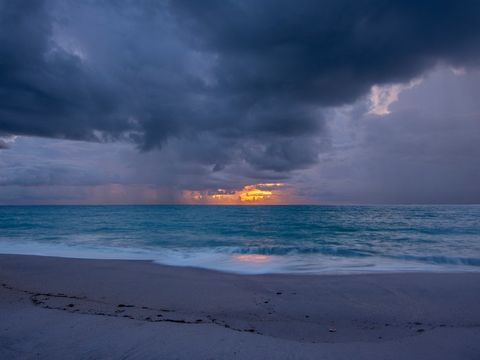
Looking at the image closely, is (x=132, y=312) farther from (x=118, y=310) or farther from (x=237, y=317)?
(x=237, y=317)

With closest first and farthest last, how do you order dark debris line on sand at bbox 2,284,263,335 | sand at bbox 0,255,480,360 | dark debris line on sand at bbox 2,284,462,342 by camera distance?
1. sand at bbox 0,255,480,360
2. dark debris line on sand at bbox 2,284,462,342
3. dark debris line on sand at bbox 2,284,263,335

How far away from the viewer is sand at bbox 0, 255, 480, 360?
4.39 meters

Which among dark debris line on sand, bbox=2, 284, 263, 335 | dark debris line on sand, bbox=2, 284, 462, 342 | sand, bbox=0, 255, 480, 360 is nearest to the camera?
sand, bbox=0, 255, 480, 360

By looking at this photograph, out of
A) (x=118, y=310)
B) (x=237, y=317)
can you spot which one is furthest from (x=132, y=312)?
(x=237, y=317)

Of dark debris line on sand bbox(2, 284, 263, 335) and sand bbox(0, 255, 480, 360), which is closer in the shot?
sand bbox(0, 255, 480, 360)

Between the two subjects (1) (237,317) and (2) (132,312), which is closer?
(1) (237,317)

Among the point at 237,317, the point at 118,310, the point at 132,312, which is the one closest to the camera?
the point at 237,317

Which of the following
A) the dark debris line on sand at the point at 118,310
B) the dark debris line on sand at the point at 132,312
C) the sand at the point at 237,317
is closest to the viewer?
the sand at the point at 237,317

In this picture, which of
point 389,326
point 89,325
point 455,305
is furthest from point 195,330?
point 455,305

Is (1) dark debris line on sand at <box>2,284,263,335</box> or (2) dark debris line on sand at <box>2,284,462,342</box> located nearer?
(2) dark debris line on sand at <box>2,284,462,342</box>

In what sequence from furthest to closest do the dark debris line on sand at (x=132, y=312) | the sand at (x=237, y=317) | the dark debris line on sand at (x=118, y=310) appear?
1. the dark debris line on sand at (x=118, y=310)
2. the dark debris line on sand at (x=132, y=312)
3. the sand at (x=237, y=317)

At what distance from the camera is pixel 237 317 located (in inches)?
230

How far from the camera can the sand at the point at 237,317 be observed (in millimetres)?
4395

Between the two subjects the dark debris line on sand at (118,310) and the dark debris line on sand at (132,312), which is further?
the dark debris line on sand at (118,310)
